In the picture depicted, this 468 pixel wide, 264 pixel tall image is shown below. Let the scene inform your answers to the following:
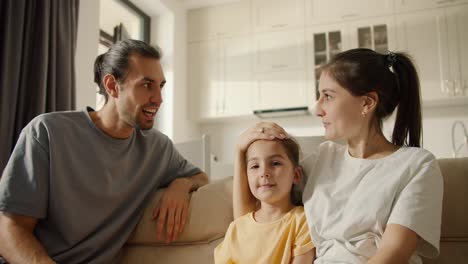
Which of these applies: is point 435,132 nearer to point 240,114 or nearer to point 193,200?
point 240,114

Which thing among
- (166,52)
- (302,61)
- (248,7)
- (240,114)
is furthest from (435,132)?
(166,52)

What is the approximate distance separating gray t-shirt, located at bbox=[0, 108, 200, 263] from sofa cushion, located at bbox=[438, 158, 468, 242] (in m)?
1.08

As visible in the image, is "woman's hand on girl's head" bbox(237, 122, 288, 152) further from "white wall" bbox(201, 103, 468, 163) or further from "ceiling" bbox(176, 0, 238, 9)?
"ceiling" bbox(176, 0, 238, 9)

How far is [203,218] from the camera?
61.6 inches

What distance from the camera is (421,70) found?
12.1 feet

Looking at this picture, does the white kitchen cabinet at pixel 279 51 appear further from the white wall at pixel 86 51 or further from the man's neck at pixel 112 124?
the man's neck at pixel 112 124

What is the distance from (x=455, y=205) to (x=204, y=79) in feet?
11.5

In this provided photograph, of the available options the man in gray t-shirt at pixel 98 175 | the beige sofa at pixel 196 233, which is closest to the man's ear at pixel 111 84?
the man in gray t-shirt at pixel 98 175

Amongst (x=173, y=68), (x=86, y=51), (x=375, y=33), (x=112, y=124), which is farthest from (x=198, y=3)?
(x=112, y=124)

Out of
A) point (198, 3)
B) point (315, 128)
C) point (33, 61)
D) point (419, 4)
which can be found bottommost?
point (315, 128)

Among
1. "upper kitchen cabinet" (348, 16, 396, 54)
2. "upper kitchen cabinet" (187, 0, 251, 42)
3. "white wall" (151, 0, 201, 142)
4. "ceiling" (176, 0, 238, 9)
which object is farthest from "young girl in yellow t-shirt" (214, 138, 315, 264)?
"ceiling" (176, 0, 238, 9)

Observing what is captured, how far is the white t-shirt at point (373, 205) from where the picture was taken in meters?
1.04

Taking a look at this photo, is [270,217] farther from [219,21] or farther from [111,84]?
[219,21]

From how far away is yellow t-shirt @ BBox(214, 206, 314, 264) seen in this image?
1.22 m
